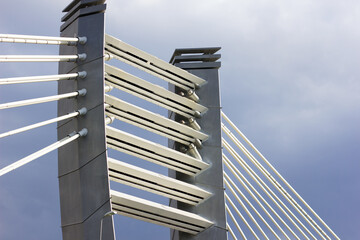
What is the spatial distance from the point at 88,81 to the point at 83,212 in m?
3.84

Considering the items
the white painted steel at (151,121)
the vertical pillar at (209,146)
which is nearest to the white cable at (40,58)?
the white painted steel at (151,121)

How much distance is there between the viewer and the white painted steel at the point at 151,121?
19469mm

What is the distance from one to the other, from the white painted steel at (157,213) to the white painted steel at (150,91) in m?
3.76

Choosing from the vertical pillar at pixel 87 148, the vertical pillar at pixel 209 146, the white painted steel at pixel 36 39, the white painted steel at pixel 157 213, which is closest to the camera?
the white painted steel at pixel 36 39

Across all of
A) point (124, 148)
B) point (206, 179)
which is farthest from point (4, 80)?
point (206, 179)

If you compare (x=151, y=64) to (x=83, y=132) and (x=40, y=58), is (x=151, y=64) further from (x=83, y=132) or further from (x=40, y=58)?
(x=40, y=58)

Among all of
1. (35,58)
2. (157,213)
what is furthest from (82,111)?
(157,213)

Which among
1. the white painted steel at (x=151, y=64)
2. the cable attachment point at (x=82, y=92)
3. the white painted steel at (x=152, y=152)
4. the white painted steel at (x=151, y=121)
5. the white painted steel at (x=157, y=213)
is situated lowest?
the white painted steel at (x=157, y=213)

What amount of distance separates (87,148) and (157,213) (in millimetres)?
3201

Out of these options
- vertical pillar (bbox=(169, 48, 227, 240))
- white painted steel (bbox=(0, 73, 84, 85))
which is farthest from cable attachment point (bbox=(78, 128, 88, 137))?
vertical pillar (bbox=(169, 48, 227, 240))

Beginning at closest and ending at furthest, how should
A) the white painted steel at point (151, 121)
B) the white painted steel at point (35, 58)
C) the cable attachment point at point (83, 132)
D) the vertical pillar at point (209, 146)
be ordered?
the white painted steel at point (35, 58), the cable attachment point at point (83, 132), the white painted steel at point (151, 121), the vertical pillar at point (209, 146)

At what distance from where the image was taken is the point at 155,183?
19781 millimetres

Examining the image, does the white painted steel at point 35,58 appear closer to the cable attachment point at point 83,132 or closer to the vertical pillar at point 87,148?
the vertical pillar at point 87,148

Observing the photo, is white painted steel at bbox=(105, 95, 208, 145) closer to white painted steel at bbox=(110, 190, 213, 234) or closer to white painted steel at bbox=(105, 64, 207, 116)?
white painted steel at bbox=(105, 64, 207, 116)
